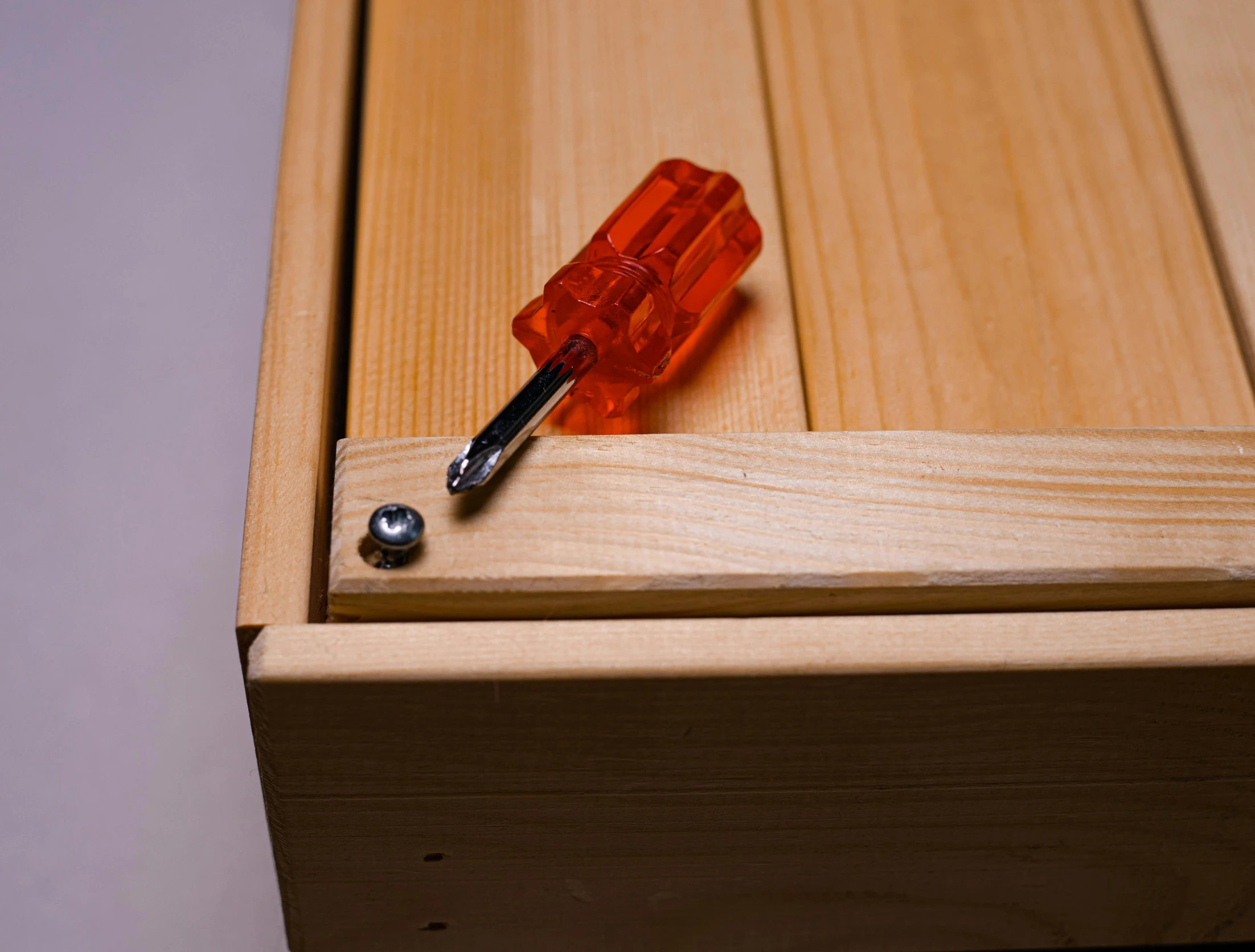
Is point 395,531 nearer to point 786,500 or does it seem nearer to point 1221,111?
point 786,500

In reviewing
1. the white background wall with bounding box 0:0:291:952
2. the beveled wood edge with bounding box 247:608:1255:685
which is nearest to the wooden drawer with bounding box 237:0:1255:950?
the beveled wood edge with bounding box 247:608:1255:685

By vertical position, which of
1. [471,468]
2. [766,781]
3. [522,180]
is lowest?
[766,781]

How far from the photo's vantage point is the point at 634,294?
41 centimetres

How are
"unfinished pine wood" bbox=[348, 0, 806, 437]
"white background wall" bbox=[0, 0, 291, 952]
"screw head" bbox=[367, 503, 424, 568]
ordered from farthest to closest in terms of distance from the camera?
"white background wall" bbox=[0, 0, 291, 952] → "unfinished pine wood" bbox=[348, 0, 806, 437] → "screw head" bbox=[367, 503, 424, 568]

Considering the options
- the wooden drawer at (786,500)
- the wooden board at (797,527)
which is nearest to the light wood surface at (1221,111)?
the wooden drawer at (786,500)

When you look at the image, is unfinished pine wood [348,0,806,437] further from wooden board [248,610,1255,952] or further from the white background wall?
the white background wall

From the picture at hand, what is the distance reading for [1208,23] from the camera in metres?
0.55

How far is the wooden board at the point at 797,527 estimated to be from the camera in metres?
0.35

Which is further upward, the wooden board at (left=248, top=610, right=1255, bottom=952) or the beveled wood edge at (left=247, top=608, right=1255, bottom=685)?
the beveled wood edge at (left=247, top=608, right=1255, bottom=685)

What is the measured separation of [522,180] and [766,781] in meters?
0.26

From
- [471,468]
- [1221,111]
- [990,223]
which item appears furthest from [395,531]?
[1221,111]

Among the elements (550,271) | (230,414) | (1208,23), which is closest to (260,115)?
(230,414)

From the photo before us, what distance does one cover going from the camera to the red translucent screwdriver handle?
1.33 ft

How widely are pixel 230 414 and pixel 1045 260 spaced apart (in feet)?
1.64
